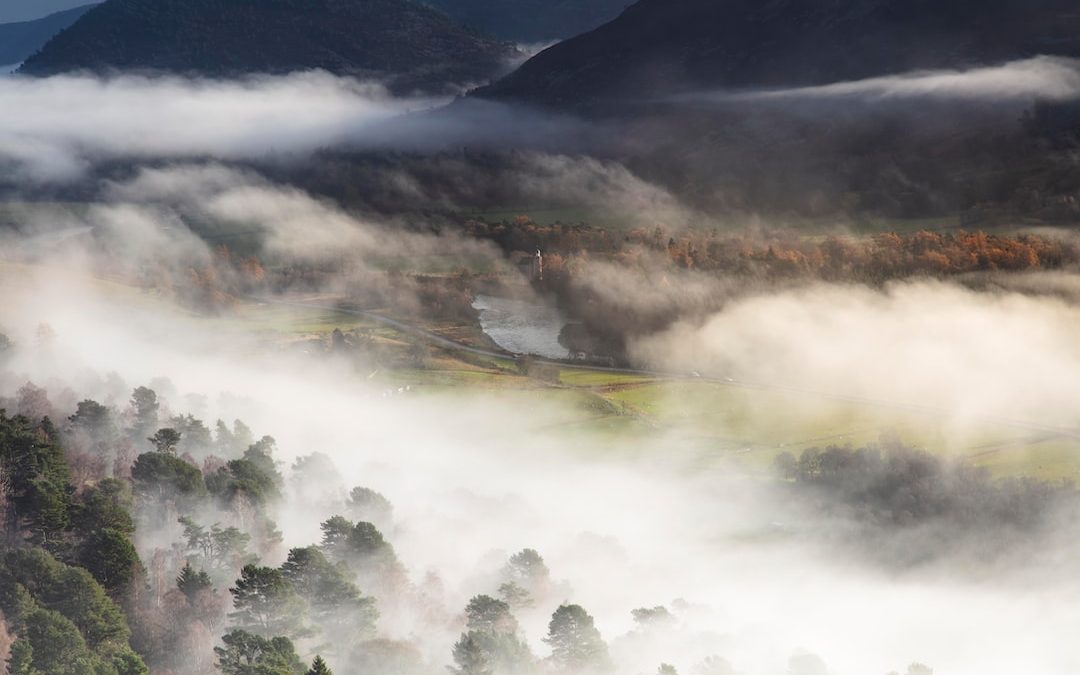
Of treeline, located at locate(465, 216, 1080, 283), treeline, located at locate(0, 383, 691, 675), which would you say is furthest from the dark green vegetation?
treeline, located at locate(465, 216, 1080, 283)

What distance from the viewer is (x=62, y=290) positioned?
121938 mm

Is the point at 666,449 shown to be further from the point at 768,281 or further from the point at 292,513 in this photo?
the point at 768,281

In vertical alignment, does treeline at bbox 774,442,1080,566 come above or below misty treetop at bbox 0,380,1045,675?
below

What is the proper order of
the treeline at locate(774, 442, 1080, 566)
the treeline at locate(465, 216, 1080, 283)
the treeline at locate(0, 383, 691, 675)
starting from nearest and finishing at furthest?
the treeline at locate(0, 383, 691, 675), the treeline at locate(774, 442, 1080, 566), the treeline at locate(465, 216, 1080, 283)

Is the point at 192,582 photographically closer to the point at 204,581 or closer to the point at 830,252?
the point at 204,581

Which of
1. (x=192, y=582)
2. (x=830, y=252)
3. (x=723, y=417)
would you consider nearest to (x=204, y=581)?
(x=192, y=582)

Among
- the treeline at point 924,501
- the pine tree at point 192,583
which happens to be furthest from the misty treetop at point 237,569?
the treeline at point 924,501

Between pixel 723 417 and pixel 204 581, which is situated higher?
pixel 204 581

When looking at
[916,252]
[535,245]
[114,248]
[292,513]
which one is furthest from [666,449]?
[114,248]

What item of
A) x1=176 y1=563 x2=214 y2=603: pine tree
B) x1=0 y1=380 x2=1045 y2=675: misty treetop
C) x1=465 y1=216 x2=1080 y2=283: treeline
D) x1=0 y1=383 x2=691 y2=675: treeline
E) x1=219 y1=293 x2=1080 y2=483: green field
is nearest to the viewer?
x1=0 y1=383 x2=691 y2=675: treeline

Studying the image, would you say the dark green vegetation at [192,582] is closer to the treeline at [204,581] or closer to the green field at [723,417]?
the treeline at [204,581]

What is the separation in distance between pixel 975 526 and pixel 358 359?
62438mm

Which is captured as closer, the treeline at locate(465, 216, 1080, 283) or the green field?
the green field

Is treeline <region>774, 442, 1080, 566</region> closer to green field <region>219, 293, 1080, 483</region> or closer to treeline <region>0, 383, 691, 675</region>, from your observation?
green field <region>219, 293, 1080, 483</region>
